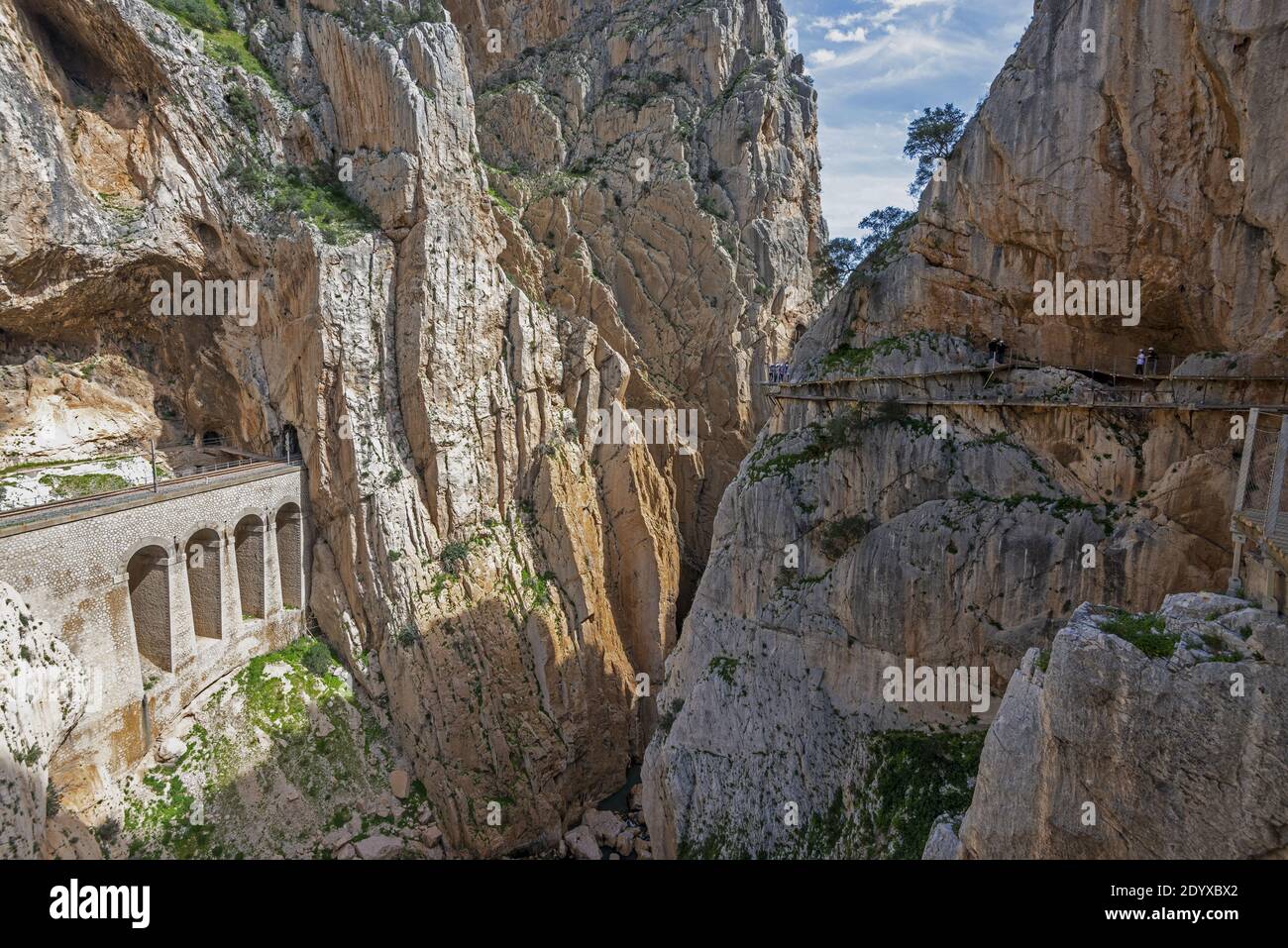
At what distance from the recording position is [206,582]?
2984 centimetres

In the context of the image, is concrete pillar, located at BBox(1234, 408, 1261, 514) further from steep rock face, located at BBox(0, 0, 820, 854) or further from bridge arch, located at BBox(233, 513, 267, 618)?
bridge arch, located at BBox(233, 513, 267, 618)

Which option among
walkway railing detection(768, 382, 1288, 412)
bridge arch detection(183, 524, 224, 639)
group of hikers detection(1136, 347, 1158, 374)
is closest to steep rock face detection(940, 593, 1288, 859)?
walkway railing detection(768, 382, 1288, 412)

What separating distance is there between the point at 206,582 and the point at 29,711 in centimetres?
973

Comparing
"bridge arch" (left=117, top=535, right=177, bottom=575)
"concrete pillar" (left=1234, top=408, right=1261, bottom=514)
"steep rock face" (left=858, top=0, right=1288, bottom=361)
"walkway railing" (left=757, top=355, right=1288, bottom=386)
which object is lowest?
"bridge arch" (left=117, top=535, right=177, bottom=575)

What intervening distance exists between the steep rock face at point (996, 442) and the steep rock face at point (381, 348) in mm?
12539

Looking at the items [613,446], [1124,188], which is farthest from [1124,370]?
[613,446]

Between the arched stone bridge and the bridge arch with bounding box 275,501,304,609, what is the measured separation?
5cm

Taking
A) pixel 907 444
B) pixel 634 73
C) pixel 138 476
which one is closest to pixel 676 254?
pixel 634 73

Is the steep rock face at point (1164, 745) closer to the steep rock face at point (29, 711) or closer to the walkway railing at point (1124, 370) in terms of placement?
the walkway railing at point (1124, 370)

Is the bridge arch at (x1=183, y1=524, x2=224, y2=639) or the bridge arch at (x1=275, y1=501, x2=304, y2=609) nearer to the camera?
the bridge arch at (x1=183, y1=524, x2=224, y2=639)

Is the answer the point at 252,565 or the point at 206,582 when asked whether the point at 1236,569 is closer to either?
the point at 206,582

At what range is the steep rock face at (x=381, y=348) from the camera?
30188 millimetres

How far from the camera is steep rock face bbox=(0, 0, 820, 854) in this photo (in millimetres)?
30188

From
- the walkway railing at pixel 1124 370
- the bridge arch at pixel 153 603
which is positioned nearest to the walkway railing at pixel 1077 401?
the walkway railing at pixel 1124 370
